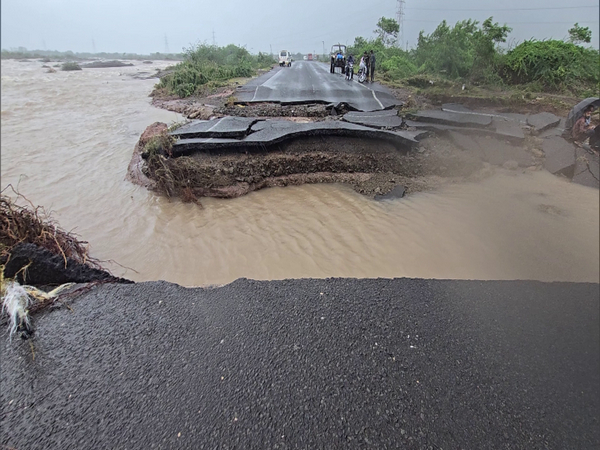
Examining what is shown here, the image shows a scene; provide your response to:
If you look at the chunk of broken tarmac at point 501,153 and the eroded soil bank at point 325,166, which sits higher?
the chunk of broken tarmac at point 501,153

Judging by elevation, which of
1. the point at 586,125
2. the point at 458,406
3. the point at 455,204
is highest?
the point at 586,125

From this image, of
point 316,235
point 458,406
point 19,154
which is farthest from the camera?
point 19,154

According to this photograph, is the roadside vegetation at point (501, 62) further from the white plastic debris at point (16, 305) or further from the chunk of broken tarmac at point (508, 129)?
the white plastic debris at point (16, 305)

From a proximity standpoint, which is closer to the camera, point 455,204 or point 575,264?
point 575,264

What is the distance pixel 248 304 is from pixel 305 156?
4.03 m

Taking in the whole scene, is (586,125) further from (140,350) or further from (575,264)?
(140,350)

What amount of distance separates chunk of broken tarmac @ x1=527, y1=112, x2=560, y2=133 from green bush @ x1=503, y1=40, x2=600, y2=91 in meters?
1.13

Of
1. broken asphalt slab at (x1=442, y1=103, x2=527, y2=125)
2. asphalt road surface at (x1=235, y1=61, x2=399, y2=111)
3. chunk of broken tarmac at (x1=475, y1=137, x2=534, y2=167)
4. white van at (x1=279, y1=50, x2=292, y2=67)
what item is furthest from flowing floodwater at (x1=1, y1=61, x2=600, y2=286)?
white van at (x1=279, y1=50, x2=292, y2=67)

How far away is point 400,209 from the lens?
4.83 meters

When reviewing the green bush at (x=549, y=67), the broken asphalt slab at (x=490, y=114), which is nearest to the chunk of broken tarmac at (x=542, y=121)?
the broken asphalt slab at (x=490, y=114)

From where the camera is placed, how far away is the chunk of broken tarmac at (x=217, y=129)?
19.5ft

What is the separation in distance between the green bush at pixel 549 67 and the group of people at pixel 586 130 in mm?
447

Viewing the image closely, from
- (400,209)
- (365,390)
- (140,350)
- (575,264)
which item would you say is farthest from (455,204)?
(140,350)

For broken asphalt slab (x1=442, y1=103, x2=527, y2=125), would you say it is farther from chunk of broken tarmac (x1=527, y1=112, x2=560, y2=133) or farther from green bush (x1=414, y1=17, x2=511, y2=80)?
A: green bush (x1=414, y1=17, x2=511, y2=80)
